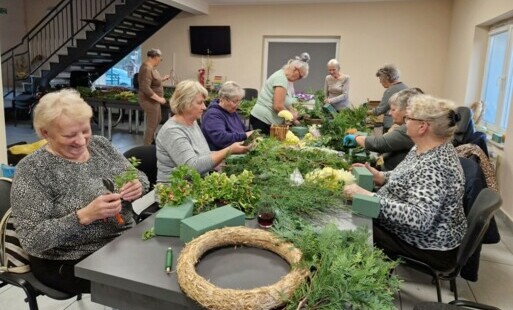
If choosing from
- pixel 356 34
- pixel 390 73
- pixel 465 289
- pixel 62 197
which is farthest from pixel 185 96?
pixel 356 34

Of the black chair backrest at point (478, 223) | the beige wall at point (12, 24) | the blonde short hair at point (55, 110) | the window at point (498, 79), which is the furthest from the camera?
the beige wall at point (12, 24)

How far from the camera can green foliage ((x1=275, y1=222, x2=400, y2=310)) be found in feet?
3.14

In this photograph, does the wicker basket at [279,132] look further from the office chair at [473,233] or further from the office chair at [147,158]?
the office chair at [473,233]

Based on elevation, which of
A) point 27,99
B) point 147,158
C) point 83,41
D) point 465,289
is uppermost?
point 83,41

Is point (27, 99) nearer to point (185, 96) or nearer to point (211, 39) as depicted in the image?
point (211, 39)

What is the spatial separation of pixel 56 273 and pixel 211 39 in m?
7.35

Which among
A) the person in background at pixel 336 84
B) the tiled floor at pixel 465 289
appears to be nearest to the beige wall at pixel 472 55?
the tiled floor at pixel 465 289

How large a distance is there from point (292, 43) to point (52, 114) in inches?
278

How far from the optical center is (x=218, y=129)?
2.91m

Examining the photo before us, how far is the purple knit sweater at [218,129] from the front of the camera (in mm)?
A: 2893

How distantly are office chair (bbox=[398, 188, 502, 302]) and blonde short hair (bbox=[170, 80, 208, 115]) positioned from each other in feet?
4.85

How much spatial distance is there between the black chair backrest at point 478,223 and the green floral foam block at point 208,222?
114 centimetres

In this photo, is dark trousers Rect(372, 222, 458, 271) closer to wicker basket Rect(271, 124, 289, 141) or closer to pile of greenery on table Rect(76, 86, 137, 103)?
wicker basket Rect(271, 124, 289, 141)

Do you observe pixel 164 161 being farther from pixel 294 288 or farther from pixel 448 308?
pixel 448 308
